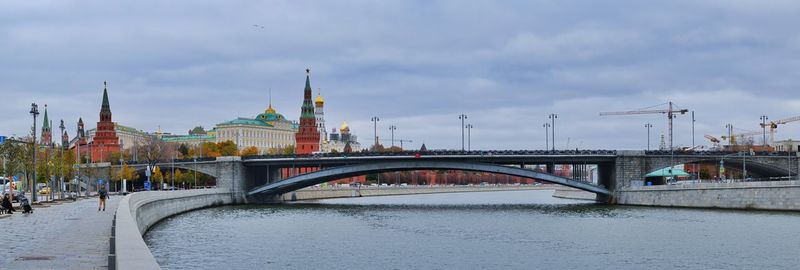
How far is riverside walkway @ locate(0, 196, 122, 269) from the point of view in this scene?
23.0 m

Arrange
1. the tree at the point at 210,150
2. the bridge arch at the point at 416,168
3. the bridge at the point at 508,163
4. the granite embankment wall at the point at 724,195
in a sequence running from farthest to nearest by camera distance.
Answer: the tree at the point at 210,150 < the bridge arch at the point at 416,168 < the bridge at the point at 508,163 < the granite embankment wall at the point at 724,195

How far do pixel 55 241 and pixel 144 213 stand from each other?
23.7 meters

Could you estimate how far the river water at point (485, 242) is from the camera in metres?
36.6

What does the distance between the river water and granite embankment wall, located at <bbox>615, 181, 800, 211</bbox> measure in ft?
8.95

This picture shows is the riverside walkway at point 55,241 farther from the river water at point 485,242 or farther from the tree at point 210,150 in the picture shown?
the tree at point 210,150

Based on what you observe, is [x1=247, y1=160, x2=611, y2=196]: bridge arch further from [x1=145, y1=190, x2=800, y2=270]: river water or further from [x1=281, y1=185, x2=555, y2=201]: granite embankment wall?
[x1=145, y1=190, x2=800, y2=270]: river water

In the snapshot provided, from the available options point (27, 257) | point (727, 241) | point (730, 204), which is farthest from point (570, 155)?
point (27, 257)

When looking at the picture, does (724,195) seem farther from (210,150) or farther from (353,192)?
(210,150)

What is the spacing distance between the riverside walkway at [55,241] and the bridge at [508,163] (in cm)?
5522

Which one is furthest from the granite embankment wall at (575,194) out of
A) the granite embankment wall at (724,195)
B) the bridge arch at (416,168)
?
the granite embankment wall at (724,195)

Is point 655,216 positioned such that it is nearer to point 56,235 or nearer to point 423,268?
point 423,268

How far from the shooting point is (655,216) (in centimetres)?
6844

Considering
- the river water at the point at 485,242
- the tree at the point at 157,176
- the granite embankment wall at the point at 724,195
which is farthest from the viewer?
the tree at the point at 157,176

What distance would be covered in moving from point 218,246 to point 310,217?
90.8ft
